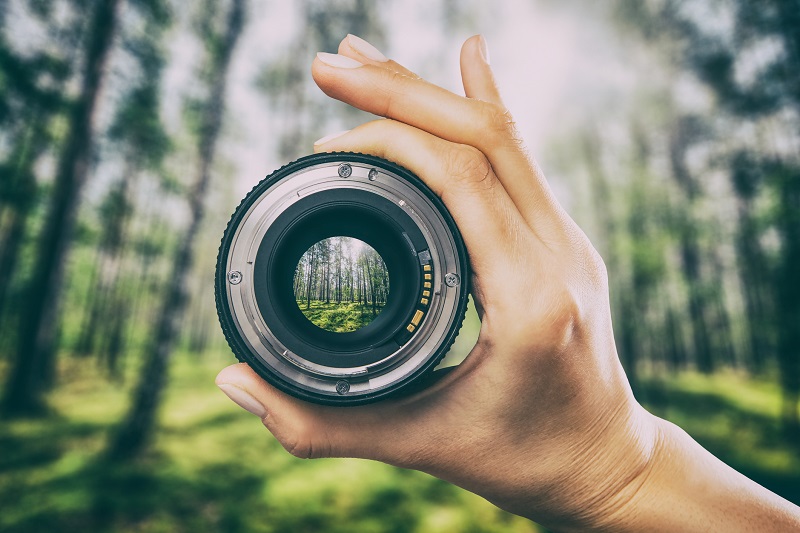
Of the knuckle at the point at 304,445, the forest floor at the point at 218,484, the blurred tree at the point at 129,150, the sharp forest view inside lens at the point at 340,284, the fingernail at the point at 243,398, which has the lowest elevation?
the forest floor at the point at 218,484

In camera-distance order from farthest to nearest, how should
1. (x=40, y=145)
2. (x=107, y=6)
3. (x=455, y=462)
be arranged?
1. (x=40, y=145)
2. (x=107, y=6)
3. (x=455, y=462)

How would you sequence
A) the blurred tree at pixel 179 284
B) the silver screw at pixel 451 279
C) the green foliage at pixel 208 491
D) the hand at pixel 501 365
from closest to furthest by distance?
the hand at pixel 501 365 → the silver screw at pixel 451 279 → the green foliage at pixel 208 491 → the blurred tree at pixel 179 284

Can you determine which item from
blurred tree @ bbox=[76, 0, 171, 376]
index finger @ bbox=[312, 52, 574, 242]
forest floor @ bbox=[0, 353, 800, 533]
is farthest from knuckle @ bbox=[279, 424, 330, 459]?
blurred tree @ bbox=[76, 0, 171, 376]

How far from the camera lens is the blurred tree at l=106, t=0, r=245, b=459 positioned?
9.52m

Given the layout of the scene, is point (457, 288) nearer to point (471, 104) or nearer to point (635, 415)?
point (471, 104)

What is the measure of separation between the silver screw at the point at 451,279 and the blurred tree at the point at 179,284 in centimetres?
894

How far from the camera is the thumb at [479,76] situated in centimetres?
158

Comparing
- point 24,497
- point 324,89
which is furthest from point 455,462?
point 24,497

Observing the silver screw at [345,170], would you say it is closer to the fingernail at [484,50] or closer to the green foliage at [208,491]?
the fingernail at [484,50]

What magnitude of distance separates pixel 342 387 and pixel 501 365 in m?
0.50

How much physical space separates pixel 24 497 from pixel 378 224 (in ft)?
35.8

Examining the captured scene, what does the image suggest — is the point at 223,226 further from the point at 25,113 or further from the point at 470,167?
the point at 470,167

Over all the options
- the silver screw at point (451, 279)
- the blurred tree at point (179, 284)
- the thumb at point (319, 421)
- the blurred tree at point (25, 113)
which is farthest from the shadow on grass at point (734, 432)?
the blurred tree at point (25, 113)

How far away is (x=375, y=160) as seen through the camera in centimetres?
162
